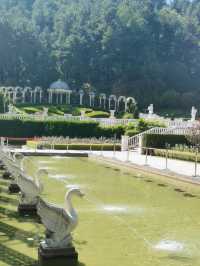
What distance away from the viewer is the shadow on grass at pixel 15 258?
6157 millimetres

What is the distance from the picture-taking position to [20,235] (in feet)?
24.7

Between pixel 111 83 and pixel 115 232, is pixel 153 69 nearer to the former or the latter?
pixel 111 83

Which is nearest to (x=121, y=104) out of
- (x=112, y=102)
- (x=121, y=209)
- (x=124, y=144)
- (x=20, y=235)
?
(x=112, y=102)

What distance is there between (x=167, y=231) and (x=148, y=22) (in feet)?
256

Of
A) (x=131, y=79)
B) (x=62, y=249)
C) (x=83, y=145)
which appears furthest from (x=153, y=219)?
(x=131, y=79)

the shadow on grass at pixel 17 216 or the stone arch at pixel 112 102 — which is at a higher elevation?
the stone arch at pixel 112 102

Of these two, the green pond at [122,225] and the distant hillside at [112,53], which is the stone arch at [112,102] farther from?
the green pond at [122,225]

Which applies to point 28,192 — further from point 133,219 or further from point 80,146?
point 80,146

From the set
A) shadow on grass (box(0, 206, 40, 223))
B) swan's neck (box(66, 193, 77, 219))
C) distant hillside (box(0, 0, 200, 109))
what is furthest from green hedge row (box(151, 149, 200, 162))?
distant hillside (box(0, 0, 200, 109))

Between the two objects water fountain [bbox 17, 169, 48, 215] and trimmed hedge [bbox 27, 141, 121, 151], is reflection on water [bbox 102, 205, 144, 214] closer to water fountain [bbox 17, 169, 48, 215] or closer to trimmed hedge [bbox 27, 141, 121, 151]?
water fountain [bbox 17, 169, 48, 215]

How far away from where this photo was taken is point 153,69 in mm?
73188

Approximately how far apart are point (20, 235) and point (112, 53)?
229 feet

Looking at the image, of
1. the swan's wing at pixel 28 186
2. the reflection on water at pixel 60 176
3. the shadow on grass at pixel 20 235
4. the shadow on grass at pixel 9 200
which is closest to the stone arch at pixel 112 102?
the reflection on water at pixel 60 176

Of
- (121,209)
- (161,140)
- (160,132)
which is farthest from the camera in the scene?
(160,132)
